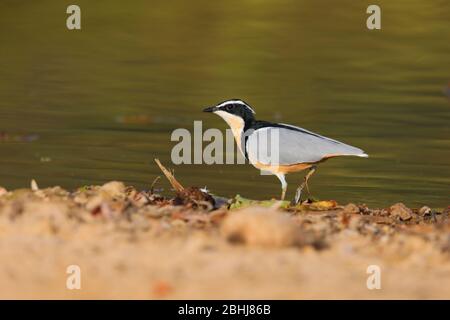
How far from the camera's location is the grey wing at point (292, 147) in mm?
8320

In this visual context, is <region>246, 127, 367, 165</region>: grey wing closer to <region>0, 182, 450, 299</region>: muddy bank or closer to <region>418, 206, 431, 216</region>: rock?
<region>418, 206, 431, 216</region>: rock

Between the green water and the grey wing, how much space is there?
1.31m

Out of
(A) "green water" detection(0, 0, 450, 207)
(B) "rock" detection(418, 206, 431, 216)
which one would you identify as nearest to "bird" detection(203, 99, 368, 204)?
(B) "rock" detection(418, 206, 431, 216)

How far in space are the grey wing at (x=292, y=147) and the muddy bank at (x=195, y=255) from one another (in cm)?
175

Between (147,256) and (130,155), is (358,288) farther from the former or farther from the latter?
(130,155)

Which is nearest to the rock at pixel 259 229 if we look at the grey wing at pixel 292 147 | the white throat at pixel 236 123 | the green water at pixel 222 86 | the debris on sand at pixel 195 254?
the debris on sand at pixel 195 254

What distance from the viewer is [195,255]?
5.18 metres

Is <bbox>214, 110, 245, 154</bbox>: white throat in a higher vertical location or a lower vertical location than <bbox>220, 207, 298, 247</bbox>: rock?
higher

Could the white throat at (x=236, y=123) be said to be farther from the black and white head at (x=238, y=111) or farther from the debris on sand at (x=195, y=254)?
the debris on sand at (x=195, y=254)

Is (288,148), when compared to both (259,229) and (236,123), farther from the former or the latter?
(259,229)

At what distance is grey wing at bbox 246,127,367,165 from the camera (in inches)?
328

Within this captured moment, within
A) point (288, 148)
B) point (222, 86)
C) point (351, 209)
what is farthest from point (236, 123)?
point (222, 86)

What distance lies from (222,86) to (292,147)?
788 centimetres
